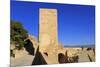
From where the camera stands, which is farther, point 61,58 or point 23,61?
point 61,58

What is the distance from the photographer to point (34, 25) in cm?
162

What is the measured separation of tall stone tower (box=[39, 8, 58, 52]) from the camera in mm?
1640

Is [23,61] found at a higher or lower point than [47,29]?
lower

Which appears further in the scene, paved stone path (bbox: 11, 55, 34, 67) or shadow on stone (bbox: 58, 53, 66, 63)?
shadow on stone (bbox: 58, 53, 66, 63)

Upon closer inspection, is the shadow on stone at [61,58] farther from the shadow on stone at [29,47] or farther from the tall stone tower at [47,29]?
the shadow on stone at [29,47]

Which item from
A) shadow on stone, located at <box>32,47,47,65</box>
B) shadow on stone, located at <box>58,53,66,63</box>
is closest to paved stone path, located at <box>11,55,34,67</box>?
shadow on stone, located at <box>32,47,47,65</box>

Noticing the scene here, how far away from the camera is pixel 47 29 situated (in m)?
1.66

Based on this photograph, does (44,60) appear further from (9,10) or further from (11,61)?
(9,10)

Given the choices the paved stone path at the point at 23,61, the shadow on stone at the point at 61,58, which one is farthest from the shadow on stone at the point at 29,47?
the shadow on stone at the point at 61,58

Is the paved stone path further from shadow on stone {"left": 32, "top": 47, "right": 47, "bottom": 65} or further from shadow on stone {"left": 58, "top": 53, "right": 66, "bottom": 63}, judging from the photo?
shadow on stone {"left": 58, "top": 53, "right": 66, "bottom": 63}

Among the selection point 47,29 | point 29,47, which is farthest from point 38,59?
point 47,29

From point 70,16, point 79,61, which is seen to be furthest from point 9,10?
point 79,61

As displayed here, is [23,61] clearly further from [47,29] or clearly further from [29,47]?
[47,29]

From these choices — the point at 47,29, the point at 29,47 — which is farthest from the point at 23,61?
the point at 47,29
